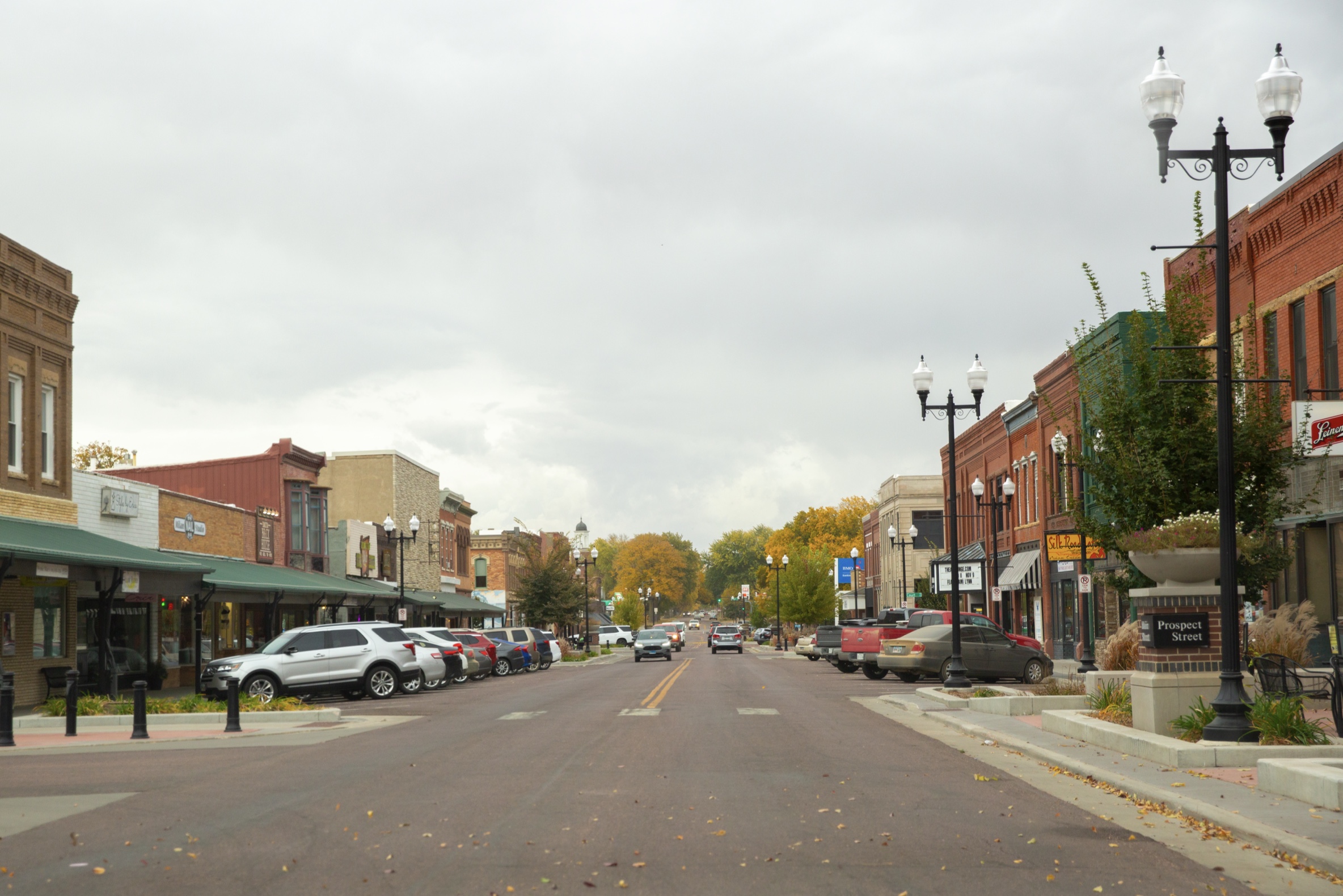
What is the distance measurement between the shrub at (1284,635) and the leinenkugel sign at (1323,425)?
15.4ft

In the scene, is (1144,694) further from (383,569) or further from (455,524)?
(455,524)

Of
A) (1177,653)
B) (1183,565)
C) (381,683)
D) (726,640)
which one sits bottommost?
(726,640)

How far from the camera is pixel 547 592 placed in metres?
71.0

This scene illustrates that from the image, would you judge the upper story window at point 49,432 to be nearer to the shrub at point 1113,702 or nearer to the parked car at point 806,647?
the shrub at point 1113,702

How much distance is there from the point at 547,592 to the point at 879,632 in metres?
36.9

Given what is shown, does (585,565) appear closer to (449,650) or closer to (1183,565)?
(449,650)

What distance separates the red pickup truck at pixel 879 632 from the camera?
35.8 metres

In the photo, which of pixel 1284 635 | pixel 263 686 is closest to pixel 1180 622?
pixel 1284 635

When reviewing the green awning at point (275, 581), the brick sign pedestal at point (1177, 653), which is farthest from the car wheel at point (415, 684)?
the brick sign pedestal at point (1177, 653)

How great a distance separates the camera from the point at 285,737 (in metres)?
19.7

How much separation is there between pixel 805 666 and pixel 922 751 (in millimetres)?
34017

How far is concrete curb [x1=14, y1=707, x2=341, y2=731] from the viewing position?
873 inches

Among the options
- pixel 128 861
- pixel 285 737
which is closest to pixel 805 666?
pixel 285 737

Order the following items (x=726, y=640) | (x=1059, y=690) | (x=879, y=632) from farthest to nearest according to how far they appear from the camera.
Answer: (x=726, y=640)
(x=879, y=632)
(x=1059, y=690)
